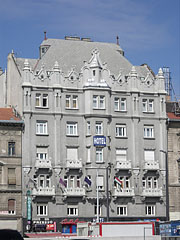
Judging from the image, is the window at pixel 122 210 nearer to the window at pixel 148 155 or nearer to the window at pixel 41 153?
the window at pixel 148 155

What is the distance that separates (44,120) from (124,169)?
39.7ft

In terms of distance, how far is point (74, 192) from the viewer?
263ft

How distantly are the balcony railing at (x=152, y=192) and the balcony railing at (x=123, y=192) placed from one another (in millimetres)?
1648

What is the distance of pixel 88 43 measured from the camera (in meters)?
92.0

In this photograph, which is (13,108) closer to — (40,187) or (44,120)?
(44,120)

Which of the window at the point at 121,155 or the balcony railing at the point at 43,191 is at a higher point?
the window at the point at 121,155

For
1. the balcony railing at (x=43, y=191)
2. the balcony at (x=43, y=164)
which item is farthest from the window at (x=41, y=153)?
the balcony railing at (x=43, y=191)

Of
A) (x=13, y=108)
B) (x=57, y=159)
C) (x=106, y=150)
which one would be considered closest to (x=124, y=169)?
(x=106, y=150)

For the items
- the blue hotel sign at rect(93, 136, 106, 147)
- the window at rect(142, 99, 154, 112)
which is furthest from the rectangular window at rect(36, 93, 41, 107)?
the window at rect(142, 99, 154, 112)

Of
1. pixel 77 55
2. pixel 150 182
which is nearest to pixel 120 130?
pixel 150 182

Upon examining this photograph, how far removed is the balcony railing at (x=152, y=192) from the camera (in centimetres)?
8281

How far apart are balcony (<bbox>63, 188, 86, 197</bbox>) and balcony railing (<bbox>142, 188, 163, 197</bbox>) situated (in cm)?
818

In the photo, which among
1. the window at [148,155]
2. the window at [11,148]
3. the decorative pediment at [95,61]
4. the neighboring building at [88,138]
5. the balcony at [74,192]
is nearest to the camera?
the balcony at [74,192]

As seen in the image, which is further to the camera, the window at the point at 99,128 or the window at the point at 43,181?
the window at the point at 99,128
